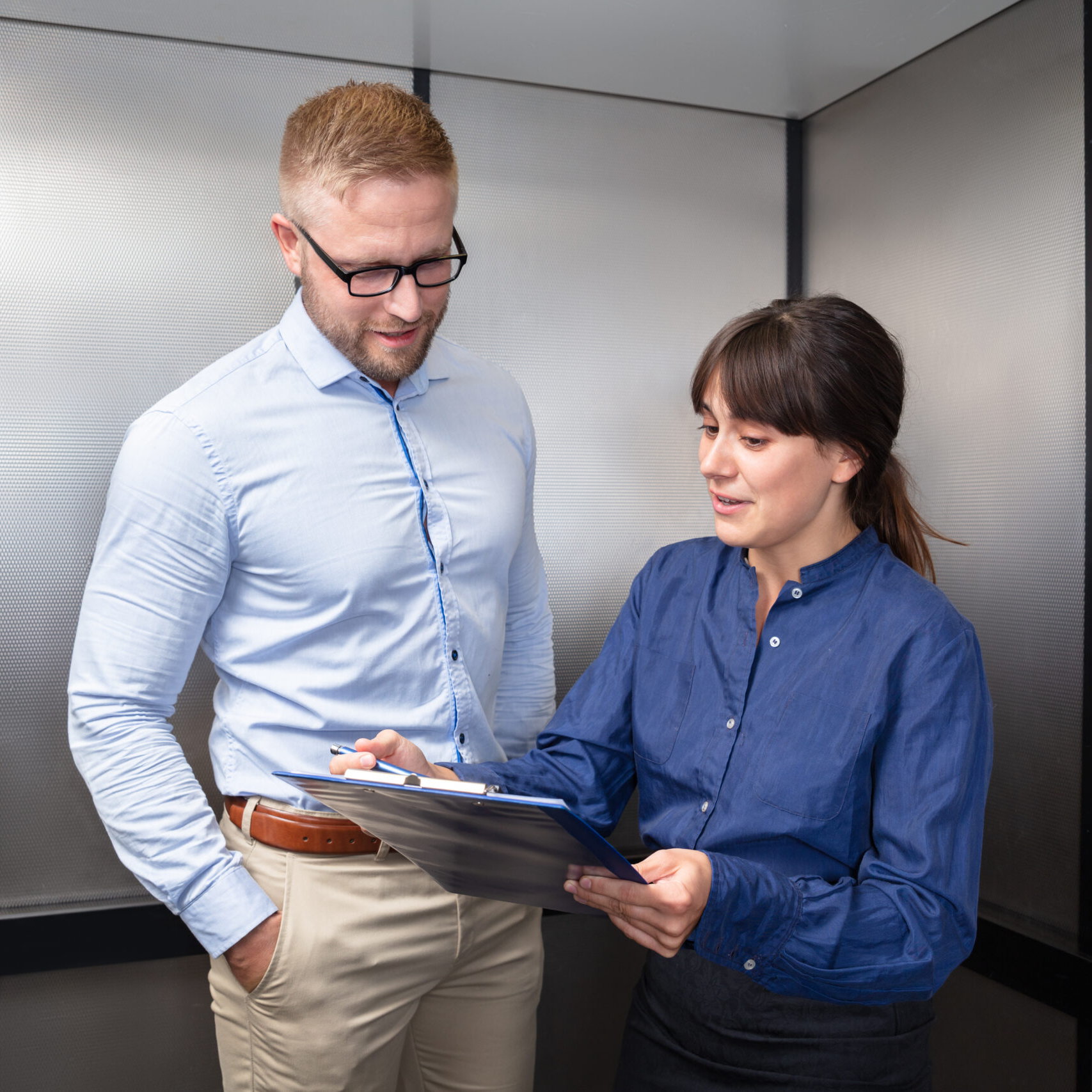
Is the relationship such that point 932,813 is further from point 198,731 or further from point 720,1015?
point 198,731

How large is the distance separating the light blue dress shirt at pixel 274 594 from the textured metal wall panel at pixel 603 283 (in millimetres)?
667

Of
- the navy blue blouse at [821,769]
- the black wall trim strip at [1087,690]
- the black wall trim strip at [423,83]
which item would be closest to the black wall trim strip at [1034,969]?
the black wall trim strip at [1087,690]

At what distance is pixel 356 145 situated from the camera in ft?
4.51

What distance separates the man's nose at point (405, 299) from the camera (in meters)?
1.41

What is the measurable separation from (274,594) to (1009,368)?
4.48ft

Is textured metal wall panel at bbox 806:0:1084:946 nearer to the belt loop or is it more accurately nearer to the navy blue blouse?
the navy blue blouse

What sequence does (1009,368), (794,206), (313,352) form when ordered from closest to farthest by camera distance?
(313,352) → (1009,368) → (794,206)

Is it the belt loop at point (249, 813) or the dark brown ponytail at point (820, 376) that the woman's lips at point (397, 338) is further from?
the belt loop at point (249, 813)

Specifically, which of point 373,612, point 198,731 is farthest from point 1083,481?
point 198,731

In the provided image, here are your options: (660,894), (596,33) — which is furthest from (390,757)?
(596,33)

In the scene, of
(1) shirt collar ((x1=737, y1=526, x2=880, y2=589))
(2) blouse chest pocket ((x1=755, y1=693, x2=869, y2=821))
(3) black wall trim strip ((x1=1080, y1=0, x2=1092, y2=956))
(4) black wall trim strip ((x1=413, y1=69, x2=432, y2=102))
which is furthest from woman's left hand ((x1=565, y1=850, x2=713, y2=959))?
(4) black wall trim strip ((x1=413, y1=69, x2=432, y2=102))

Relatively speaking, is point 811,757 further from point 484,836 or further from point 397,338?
point 397,338

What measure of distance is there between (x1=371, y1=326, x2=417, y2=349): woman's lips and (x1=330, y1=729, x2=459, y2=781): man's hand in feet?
1.74

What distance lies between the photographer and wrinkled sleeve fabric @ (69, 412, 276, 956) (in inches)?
Result: 54.1
